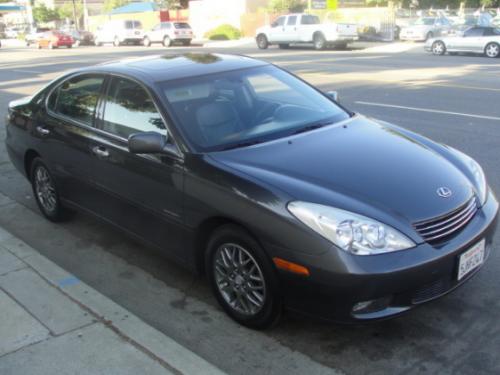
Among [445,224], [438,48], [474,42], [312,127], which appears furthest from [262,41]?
[445,224]

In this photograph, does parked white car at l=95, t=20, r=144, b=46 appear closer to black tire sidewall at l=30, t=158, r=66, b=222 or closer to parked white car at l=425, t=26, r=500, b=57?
parked white car at l=425, t=26, r=500, b=57

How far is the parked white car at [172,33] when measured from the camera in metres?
37.6

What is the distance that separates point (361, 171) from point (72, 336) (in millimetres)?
1980

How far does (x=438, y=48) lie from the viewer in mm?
24281

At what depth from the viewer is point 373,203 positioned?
3199 mm

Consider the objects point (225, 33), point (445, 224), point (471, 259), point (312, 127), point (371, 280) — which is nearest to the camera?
point (371, 280)

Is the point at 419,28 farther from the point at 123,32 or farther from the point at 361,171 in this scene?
the point at 361,171

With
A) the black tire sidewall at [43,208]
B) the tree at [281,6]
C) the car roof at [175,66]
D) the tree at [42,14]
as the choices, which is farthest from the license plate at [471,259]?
the tree at [42,14]

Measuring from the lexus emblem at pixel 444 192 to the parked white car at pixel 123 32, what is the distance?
135 feet

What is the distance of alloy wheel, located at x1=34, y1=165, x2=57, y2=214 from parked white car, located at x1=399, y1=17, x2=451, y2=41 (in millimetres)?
29192

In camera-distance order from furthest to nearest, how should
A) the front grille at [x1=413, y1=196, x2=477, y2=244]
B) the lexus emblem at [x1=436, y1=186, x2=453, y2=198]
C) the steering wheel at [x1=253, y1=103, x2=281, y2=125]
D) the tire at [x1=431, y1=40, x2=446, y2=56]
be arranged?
the tire at [x1=431, y1=40, x2=446, y2=56] < the steering wheel at [x1=253, y1=103, x2=281, y2=125] < the lexus emblem at [x1=436, y1=186, x2=453, y2=198] < the front grille at [x1=413, y1=196, x2=477, y2=244]

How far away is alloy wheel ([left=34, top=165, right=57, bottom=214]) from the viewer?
543cm

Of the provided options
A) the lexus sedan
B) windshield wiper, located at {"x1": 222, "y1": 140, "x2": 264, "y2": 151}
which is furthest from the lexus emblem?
windshield wiper, located at {"x1": 222, "y1": 140, "x2": 264, "y2": 151}

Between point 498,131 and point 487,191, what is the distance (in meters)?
5.00
